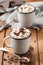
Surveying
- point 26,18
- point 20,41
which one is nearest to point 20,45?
point 20,41

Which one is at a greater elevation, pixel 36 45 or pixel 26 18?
pixel 26 18

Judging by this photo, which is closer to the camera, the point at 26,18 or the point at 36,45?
the point at 36,45

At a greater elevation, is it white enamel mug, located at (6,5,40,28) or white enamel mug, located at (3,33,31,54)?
white enamel mug, located at (6,5,40,28)

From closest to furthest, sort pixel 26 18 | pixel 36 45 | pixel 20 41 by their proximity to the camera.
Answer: pixel 20 41 < pixel 36 45 < pixel 26 18

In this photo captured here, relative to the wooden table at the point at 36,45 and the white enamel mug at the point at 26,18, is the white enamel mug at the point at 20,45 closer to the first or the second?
the wooden table at the point at 36,45

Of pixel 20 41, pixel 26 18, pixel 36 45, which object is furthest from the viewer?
pixel 26 18

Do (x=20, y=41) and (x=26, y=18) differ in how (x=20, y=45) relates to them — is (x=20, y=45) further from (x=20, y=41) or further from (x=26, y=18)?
(x=26, y=18)

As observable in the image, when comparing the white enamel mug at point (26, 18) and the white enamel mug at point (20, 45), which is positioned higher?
the white enamel mug at point (26, 18)

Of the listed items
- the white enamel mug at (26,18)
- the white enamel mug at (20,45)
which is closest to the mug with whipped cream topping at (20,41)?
the white enamel mug at (20,45)

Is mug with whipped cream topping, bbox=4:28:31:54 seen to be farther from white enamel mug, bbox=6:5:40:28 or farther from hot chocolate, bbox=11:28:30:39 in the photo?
white enamel mug, bbox=6:5:40:28

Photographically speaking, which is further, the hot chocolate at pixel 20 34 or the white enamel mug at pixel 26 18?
the white enamel mug at pixel 26 18

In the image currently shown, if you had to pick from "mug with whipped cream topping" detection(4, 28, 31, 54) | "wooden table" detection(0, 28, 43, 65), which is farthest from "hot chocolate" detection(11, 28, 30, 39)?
"wooden table" detection(0, 28, 43, 65)

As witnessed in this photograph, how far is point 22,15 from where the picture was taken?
1256 mm

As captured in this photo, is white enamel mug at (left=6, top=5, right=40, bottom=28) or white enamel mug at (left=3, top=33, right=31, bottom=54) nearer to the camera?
white enamel mug at (left=3, top=33, right=31, bottom=54)
